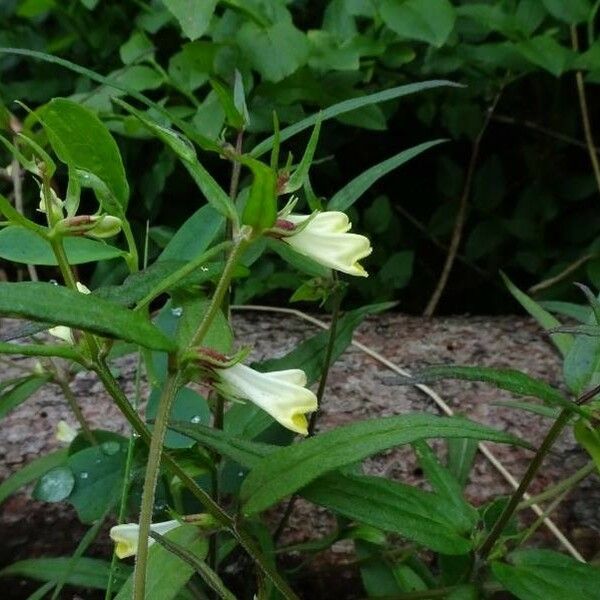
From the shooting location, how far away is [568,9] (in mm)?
1253

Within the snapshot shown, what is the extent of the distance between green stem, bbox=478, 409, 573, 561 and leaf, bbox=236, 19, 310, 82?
606mm

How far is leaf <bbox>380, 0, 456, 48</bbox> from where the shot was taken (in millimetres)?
1164

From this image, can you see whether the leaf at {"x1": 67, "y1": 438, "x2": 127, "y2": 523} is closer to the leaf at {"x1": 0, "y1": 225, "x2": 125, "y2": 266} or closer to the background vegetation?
the leaf at {"x1": 0, "y1": 225, "x2": 125, "y2": 266}

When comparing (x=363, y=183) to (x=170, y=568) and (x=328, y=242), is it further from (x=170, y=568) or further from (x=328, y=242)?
(x=170, y=568)

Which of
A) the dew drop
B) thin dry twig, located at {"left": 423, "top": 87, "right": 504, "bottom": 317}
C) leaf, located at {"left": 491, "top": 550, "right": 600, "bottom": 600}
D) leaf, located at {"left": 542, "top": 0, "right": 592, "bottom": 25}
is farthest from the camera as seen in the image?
thin dry twig, located at {"left": 423, "top": 87, "right": 504, "bottom": 317}

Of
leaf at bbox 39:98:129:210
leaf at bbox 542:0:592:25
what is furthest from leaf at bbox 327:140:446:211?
leaf at bbox 542:0:592:25

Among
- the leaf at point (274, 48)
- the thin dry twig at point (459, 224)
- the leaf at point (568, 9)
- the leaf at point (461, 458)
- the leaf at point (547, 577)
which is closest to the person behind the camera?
the leaf at point (547, 577)

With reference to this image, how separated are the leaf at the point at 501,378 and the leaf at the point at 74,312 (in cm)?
17

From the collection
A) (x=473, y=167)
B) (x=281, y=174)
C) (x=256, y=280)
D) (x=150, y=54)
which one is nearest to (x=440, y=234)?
(x=473, y=167)

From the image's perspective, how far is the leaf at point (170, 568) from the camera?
60 centimetres

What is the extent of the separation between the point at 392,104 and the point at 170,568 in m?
0.90

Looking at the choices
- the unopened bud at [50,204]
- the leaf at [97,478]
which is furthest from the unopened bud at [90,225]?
the leaf at [97,478]

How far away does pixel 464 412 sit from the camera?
108cm

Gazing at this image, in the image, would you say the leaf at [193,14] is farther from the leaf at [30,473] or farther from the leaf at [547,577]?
the leaf at [547,577]
